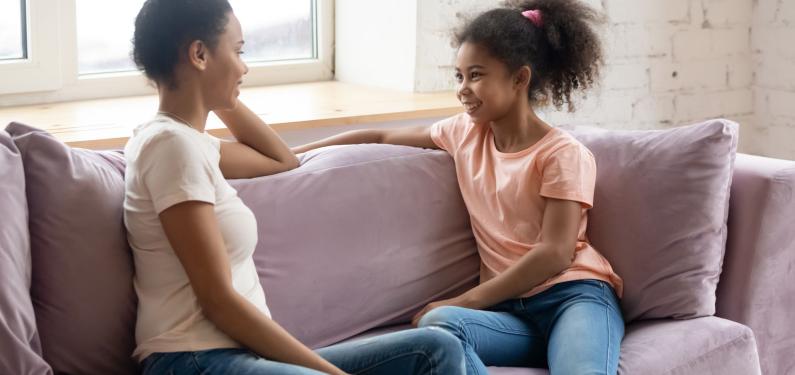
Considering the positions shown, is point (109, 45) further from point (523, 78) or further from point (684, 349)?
point (684, 349)

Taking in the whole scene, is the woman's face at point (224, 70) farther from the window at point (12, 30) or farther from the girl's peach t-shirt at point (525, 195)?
the window at point (12, 30)

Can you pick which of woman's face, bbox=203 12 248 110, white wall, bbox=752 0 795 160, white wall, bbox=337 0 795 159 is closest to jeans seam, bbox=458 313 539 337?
woman's face, bbox=203 12 248 110

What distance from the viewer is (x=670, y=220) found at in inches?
83.0

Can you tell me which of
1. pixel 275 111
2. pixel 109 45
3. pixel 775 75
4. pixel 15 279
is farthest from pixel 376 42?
pixel 15 279

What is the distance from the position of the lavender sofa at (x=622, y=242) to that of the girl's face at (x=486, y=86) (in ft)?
0.50

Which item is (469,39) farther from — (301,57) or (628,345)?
(301,57)

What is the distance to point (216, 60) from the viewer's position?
1734mm

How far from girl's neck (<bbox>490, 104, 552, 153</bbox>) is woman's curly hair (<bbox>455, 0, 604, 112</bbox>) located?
5 cm

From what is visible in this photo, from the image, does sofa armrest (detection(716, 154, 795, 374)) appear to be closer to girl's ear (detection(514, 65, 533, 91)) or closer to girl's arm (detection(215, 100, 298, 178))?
girl's ear (detection(514, 65, 533, 91))

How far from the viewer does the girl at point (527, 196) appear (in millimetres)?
1973

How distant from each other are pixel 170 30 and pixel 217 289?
404mm

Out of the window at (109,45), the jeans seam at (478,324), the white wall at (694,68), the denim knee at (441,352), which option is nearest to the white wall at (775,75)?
the white wall at (694,68)

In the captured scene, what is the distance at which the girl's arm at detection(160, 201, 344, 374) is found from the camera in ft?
5.29

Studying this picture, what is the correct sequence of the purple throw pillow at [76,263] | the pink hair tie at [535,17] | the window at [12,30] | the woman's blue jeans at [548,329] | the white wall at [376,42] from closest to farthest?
1. the purple throw pillow at [76,263]
2. the woman's blue jeans at [548,329]
3. the pink hair tie at [535,17]
4. the window at [12,30]
5. the white wall at [376,42]
